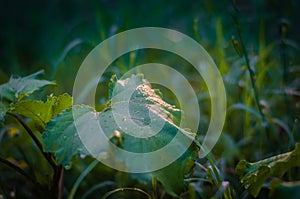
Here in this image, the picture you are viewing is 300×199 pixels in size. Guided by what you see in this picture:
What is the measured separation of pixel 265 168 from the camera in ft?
2.51

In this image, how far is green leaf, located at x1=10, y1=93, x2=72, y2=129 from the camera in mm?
879

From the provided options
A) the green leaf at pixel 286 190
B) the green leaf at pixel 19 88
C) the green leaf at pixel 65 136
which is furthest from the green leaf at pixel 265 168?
the green leaf at pixel 19 88

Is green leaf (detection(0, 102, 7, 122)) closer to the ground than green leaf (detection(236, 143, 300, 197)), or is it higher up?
higher up

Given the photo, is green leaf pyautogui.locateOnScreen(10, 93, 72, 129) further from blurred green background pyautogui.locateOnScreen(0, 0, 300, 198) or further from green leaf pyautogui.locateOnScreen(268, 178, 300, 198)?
green leaf pyautogui.locateOnScreen(268, 178, 300, 198)

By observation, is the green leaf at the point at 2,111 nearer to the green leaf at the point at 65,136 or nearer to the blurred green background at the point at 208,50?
the green leaf at the point at 65,136

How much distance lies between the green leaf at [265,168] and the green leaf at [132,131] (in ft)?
0.37

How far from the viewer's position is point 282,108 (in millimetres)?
1675

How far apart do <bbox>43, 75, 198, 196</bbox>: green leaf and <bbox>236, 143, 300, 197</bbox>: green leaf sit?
11 centimetres

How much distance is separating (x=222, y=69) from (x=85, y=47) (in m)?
0.54

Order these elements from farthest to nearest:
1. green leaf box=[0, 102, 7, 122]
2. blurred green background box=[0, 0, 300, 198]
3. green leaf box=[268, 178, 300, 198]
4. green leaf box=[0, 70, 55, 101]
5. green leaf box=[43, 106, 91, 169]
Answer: blurred green background box=[0, 0, 300, 198], green leaf box=[0, 70, 55, 101], green leaf box=[0, 102, 7, 122], green leaf box=[43, 106, 91, 169], green leaf box=[268, 178, 300, 198]

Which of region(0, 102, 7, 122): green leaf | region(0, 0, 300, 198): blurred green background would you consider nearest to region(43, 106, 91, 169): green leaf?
region(0, 102, 7, 122): green leaf

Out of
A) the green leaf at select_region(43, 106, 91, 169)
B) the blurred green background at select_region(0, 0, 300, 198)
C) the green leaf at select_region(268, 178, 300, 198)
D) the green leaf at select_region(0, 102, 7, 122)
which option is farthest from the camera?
the blurred green background at select_region(0, 0, 300, 198)

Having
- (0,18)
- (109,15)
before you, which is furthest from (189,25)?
(0,18)

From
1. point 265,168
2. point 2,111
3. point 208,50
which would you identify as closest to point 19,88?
point 2,111
